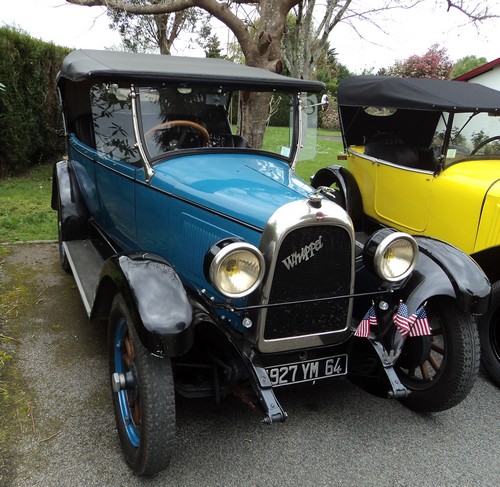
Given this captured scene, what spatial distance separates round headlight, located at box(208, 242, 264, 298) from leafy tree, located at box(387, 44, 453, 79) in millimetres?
17325

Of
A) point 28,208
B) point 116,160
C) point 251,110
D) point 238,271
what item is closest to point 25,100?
point 28,208

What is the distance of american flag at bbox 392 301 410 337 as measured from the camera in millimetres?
2490

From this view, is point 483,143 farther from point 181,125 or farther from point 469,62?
point 469,62

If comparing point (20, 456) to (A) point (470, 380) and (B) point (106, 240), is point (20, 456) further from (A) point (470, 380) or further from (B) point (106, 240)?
(A) point (470, 380)

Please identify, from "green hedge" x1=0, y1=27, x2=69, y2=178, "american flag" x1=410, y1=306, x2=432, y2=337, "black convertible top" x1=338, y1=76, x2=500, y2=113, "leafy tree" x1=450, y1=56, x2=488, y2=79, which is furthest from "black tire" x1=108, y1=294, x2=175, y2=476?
"leafy tree" x1=450, y1=56, x2=488, y2=79

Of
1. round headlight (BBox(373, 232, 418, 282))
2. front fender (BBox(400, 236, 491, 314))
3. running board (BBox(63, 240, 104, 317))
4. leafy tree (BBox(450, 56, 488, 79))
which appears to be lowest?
running board (BBox(63, 240, 104, 317))

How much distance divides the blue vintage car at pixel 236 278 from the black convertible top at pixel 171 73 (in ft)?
0.04

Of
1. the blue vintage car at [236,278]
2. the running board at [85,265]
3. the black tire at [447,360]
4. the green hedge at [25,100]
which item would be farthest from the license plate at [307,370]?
the green hedge at [25,100]

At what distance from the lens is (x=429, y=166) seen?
4617 millimetres

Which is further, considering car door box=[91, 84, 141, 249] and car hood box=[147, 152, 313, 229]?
car door box=[91, 84, 141, 249]

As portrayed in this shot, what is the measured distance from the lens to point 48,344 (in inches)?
134

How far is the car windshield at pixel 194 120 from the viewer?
3.04 m

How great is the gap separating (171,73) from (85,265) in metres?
1.71

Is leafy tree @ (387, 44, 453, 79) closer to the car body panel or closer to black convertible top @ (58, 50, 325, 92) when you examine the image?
the car body panel
